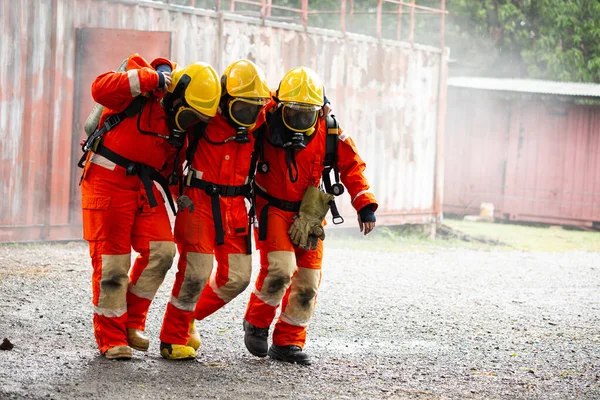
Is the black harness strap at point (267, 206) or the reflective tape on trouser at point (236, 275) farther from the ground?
the black harness strap at point (267, 206)

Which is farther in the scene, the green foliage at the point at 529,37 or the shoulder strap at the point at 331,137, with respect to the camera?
the green foliage at the point at 529,37

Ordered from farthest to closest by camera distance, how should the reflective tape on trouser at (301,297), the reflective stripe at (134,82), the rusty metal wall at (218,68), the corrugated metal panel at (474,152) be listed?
1. the corrugated metal panel at (474,152)
2. the rusty metal wall at (218,68)
3. the reflective tape on trouser at (301,297)
4. the reflective stripe at (134,82)

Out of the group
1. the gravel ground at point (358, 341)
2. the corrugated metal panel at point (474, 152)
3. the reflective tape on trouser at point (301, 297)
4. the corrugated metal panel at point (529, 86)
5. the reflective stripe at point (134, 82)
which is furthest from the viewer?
the corrugated metal panel at point (474, 152)

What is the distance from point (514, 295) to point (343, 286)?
185cm

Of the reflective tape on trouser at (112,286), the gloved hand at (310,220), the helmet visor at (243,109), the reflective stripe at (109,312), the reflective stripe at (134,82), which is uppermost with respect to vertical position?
the reflective stripe at (134,82)

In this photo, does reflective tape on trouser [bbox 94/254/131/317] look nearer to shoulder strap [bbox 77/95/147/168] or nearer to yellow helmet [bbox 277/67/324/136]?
shoulder strap [bbox 77/95/147/168]

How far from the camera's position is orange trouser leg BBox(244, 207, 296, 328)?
5.88 metres

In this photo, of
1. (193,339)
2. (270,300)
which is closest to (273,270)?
(270,300)

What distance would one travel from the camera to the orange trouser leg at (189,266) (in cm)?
568

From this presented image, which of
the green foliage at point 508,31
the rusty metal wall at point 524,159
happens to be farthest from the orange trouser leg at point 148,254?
the green foliage at point 508,31

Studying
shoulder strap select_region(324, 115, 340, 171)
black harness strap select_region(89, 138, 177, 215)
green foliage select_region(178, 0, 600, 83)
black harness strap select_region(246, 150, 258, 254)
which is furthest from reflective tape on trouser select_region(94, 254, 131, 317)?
green foliage select_region(178, 0, 600, 83)

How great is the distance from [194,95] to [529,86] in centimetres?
1599

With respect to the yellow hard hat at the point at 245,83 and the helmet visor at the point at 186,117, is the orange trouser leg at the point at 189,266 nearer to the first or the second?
the helmet visor at the point at 186,117

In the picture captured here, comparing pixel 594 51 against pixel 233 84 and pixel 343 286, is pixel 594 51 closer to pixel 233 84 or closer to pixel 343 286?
pixel 343 286
